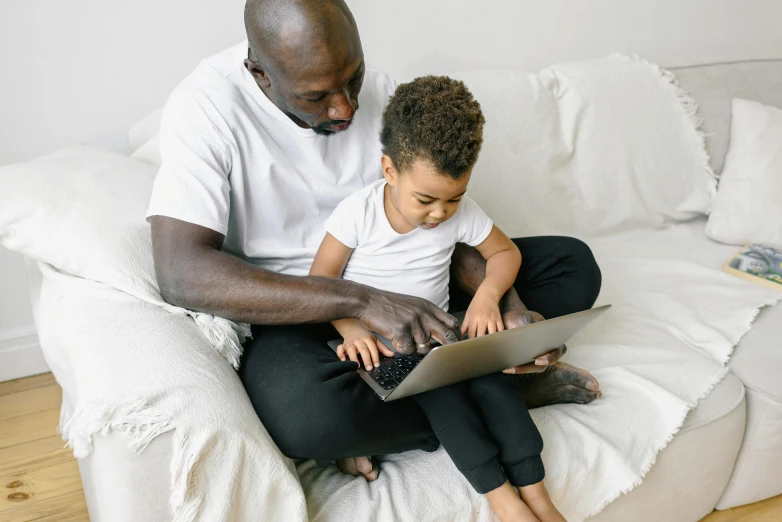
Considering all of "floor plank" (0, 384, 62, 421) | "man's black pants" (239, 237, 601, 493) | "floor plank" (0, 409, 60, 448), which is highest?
"man's black pants" (239, 237, 601, 493)

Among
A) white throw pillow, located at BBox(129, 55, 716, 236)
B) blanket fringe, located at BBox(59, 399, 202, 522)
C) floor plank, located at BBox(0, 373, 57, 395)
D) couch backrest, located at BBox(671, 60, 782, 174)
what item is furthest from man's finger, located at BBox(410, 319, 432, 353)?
couch backrest, located at BBox(671, 60, 782, 174)

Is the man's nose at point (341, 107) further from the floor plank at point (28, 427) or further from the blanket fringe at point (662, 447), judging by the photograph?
the floor plank at point (28, 427)

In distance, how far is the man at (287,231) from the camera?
3.86 ft

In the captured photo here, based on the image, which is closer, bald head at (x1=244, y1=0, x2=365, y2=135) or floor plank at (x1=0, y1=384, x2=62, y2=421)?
bald head at (x1=244, y1=0, x2=365, y2=135)

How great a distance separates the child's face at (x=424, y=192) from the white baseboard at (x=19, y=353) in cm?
126

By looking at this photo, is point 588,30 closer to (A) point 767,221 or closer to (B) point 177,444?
(A) point 767,221

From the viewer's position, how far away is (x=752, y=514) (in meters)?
1.61

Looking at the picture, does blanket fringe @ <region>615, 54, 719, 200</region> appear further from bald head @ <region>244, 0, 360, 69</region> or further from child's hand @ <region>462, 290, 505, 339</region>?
bald head @ <region>244, 0, 360, 69</region>

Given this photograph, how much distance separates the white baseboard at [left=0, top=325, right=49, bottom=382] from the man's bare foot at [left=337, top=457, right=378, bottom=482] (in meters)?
1.22

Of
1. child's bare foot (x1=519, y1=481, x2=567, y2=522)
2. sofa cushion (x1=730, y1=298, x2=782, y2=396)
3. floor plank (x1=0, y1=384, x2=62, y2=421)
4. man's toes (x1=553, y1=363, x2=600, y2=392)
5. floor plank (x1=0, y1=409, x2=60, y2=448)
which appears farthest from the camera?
floor plank (x1=0, y1=384, x2=62, y2=421)

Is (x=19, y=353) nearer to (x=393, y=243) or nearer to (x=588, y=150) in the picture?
(x=393, y=243)

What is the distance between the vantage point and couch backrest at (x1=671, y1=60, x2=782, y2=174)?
2219 millimetres

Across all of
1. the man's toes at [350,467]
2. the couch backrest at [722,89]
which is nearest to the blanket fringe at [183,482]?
the man's toes at [350,467]

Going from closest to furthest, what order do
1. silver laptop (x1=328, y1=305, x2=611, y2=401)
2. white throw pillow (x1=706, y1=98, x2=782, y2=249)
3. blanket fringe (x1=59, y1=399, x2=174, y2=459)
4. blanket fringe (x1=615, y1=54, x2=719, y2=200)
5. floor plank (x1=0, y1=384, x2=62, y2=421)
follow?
blanket fringe (x1=59, y1=399, x2=174, y2=459), silver laptop (x1=328, y1=305, x2=611, y2=401), floor plank (x1=0, y1=384, x2=62, y2=421), white throw pillow (x1=706, y1=98, x2=782, y2=249), blanket fringe (x1=615, y1=54, x2=719, y2=200)
